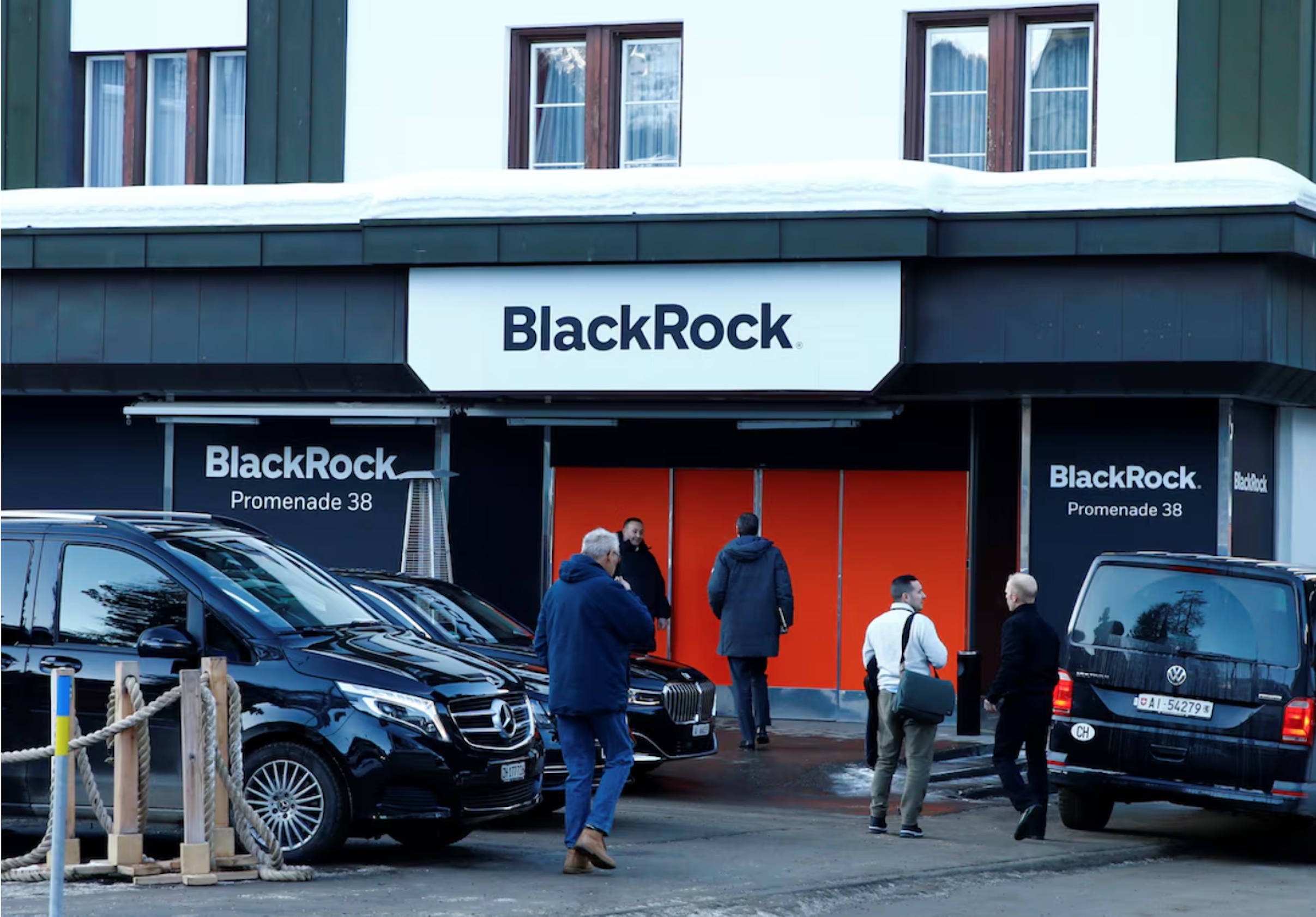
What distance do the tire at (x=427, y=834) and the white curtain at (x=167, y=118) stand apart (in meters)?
11.3

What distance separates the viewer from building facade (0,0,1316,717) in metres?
16.7

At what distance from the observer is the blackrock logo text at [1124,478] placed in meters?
17.1

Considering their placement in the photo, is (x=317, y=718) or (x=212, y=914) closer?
(x=212, y=914)

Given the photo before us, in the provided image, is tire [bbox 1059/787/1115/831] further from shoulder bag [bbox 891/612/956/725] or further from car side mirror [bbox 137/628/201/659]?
car side mirror [bbox 137/628/201/659]

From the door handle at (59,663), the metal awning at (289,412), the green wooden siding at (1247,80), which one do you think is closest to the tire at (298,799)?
the door handle at (59,663)

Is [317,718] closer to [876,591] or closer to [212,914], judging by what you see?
[212,914]

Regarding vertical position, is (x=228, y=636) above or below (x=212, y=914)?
above

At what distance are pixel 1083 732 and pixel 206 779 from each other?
562cm

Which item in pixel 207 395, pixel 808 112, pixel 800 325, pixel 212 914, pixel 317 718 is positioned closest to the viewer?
pixel 212 914

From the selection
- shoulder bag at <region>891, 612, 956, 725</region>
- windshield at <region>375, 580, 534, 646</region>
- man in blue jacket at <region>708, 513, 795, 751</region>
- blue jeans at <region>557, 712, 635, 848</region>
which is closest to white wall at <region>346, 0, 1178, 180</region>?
man in blue jacket at <region>708, 513, 795, 751</region>

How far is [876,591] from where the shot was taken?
1886 centimetres

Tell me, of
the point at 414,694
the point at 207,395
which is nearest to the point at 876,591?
the point at 207,395

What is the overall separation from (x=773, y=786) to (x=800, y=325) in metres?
4.49

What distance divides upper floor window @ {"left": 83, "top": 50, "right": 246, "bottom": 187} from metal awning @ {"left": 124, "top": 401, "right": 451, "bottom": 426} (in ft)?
8.27
